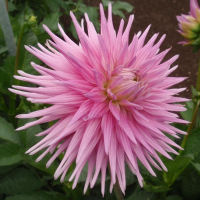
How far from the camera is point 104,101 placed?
0.76m

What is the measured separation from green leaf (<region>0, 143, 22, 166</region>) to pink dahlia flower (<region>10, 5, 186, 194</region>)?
440 mm

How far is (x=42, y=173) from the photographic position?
4.58ft

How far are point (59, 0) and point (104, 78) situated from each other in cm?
144

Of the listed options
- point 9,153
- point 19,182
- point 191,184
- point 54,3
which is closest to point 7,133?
point 9,153

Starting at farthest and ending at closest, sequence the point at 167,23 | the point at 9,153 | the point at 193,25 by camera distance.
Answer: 1. the point at 167,23
2. the point at 193,25
3. the point at 9,153

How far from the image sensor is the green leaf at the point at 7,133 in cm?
120

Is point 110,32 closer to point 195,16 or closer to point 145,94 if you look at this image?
point 145,94

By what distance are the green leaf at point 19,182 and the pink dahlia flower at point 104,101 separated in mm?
615

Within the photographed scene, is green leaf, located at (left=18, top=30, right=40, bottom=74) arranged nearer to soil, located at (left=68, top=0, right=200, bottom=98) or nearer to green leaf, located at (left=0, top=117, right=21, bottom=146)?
green leaf, located at (left=0, top=117, right=21, bottom=146)

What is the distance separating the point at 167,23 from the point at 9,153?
263 centimetres

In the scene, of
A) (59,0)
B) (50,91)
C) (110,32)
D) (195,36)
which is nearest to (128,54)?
(110,32)

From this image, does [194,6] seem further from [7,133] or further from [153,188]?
[7,133]

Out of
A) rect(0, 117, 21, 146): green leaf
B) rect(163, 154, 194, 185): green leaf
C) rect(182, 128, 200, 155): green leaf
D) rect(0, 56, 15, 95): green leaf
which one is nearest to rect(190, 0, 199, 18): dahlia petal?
rect(182, 128, 200, 155): green leaf

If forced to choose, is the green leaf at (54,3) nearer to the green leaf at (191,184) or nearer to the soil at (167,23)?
the soil at (167,23)
